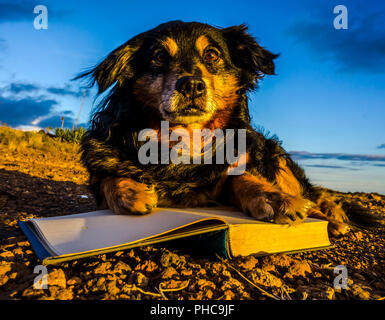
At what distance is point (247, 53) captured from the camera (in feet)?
9.53

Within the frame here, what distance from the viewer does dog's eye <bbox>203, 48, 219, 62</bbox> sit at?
2.57 m

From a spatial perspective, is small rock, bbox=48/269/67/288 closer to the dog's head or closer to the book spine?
the book spine

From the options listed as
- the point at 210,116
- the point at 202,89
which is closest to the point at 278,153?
the point at 210,116

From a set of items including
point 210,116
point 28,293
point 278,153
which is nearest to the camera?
point 28,293

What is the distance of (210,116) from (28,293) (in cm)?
178

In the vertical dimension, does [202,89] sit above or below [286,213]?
above

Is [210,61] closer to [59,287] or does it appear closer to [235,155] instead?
[235,155]

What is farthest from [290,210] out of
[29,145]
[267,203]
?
[29,145]

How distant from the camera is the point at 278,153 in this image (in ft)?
10.8

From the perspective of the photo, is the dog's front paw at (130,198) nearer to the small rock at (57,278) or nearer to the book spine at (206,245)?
the book spine at (206,245)

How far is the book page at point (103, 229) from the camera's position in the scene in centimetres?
138

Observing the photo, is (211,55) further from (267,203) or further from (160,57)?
(267,203)

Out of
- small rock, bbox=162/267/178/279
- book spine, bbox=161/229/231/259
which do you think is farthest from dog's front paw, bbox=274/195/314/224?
small rock, bbox=162/267/178/279

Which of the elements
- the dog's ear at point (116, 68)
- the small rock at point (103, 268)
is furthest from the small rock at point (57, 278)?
the dog's ear at point (116, 68)
